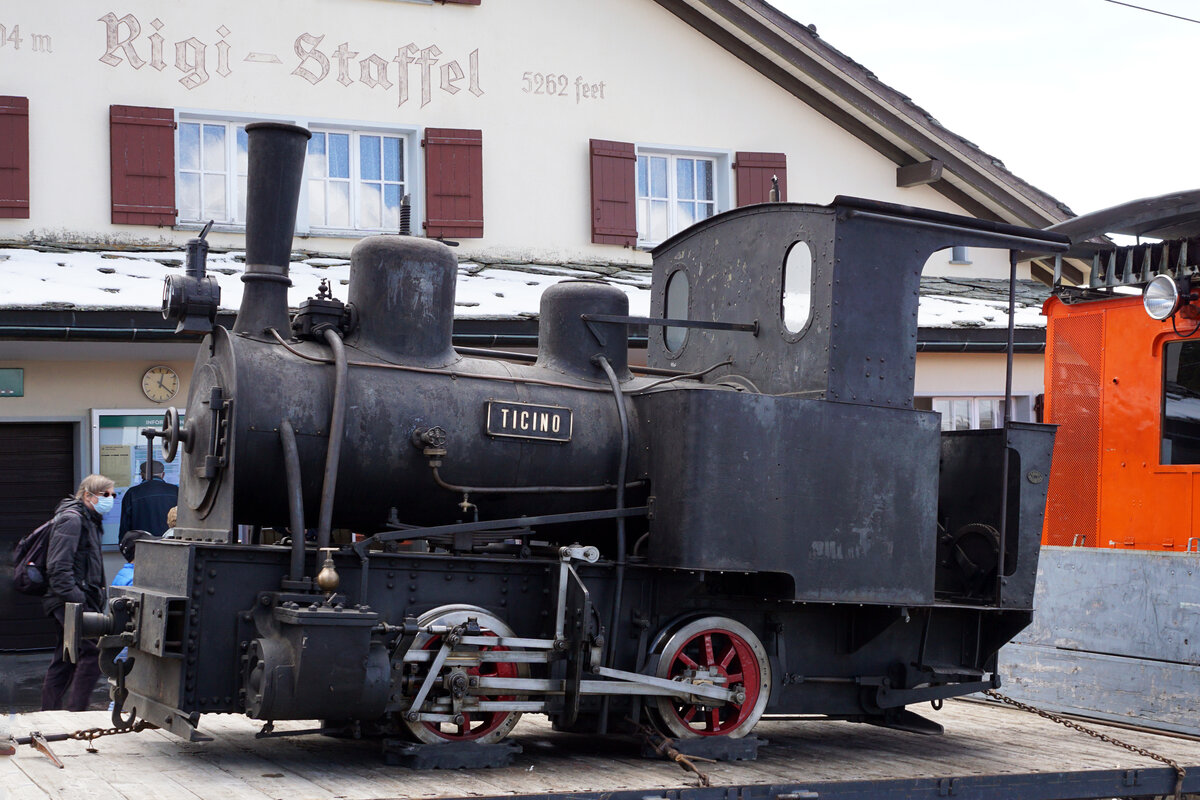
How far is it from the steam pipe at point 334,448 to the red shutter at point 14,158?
7587 millimetres

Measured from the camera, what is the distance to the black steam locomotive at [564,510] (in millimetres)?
5352

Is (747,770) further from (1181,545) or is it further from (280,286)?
(1181,545)

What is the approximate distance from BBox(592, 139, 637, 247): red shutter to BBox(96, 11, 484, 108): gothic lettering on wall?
1.42m

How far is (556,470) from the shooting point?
20.0 feet

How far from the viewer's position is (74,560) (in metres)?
8.62

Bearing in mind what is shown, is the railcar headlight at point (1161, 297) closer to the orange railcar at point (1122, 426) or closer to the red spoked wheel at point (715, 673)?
the orange railcar at point (1122, 426)

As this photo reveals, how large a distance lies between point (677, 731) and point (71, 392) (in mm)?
7805

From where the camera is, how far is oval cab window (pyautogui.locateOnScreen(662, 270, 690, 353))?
7.25 meters

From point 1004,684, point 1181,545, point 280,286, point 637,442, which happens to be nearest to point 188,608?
point 280,286

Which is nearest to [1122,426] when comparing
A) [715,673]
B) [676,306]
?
[676,306]

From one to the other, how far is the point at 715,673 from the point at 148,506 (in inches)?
240

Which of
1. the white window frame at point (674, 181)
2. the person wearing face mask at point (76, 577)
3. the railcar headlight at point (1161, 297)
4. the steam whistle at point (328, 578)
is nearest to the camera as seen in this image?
the steam whistle at point (328, 578)

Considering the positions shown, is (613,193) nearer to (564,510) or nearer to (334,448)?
(564,510)

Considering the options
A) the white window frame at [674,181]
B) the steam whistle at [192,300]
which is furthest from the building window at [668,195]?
the steam whistle at [192,300]
